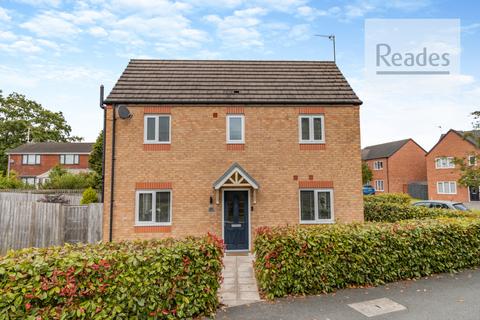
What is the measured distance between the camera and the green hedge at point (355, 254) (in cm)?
546

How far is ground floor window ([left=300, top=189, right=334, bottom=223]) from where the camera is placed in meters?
9.64

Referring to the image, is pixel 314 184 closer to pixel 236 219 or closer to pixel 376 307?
pixel 236 219

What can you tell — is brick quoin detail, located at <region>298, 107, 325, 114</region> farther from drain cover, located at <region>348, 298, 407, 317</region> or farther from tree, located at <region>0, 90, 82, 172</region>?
tree, located at <region>0, 90, 82, 172</region>

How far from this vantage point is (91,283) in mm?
3963

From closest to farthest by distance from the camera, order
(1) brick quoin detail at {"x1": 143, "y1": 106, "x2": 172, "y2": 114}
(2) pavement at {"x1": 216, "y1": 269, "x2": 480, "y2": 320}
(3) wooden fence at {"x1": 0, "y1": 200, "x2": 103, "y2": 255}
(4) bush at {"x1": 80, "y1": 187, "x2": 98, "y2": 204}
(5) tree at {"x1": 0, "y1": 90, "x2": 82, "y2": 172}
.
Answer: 1. (2) pavement at {"x1": 216, "y1": 269, "x2": 480, "y2": 320}
2. (3) wooden fence at {"x1": 0, "y1": 200, "x2": 103, "y2": 255}
3. (1) brick quoin detail at {"x1": 143, "y1": 106, "x2": 172, "y2": 114}
4. (4) bush at {"x1": 80, "y1": 187, "x2": 98, "y2": 204}
5. (5) tree at {"x1": 0, "y1": 90, "x2": 82, "y2": 172}

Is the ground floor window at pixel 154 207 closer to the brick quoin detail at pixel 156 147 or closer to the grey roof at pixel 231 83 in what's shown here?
the brick quoin detail at pixel 156 147

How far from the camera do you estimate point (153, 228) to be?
30.5ft

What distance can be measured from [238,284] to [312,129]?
6260mm

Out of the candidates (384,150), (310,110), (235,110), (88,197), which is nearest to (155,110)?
(235,110)

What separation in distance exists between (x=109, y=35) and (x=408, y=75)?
1167cm

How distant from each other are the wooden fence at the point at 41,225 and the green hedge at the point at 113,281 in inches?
229

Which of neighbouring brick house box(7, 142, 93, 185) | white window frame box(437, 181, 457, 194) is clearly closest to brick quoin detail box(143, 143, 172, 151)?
neighbouring brick house box(7, 142, 93, 185)

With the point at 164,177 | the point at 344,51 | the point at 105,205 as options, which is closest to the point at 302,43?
the point at 344,51

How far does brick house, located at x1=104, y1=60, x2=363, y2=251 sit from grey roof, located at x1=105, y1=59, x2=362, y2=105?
0.08 m
